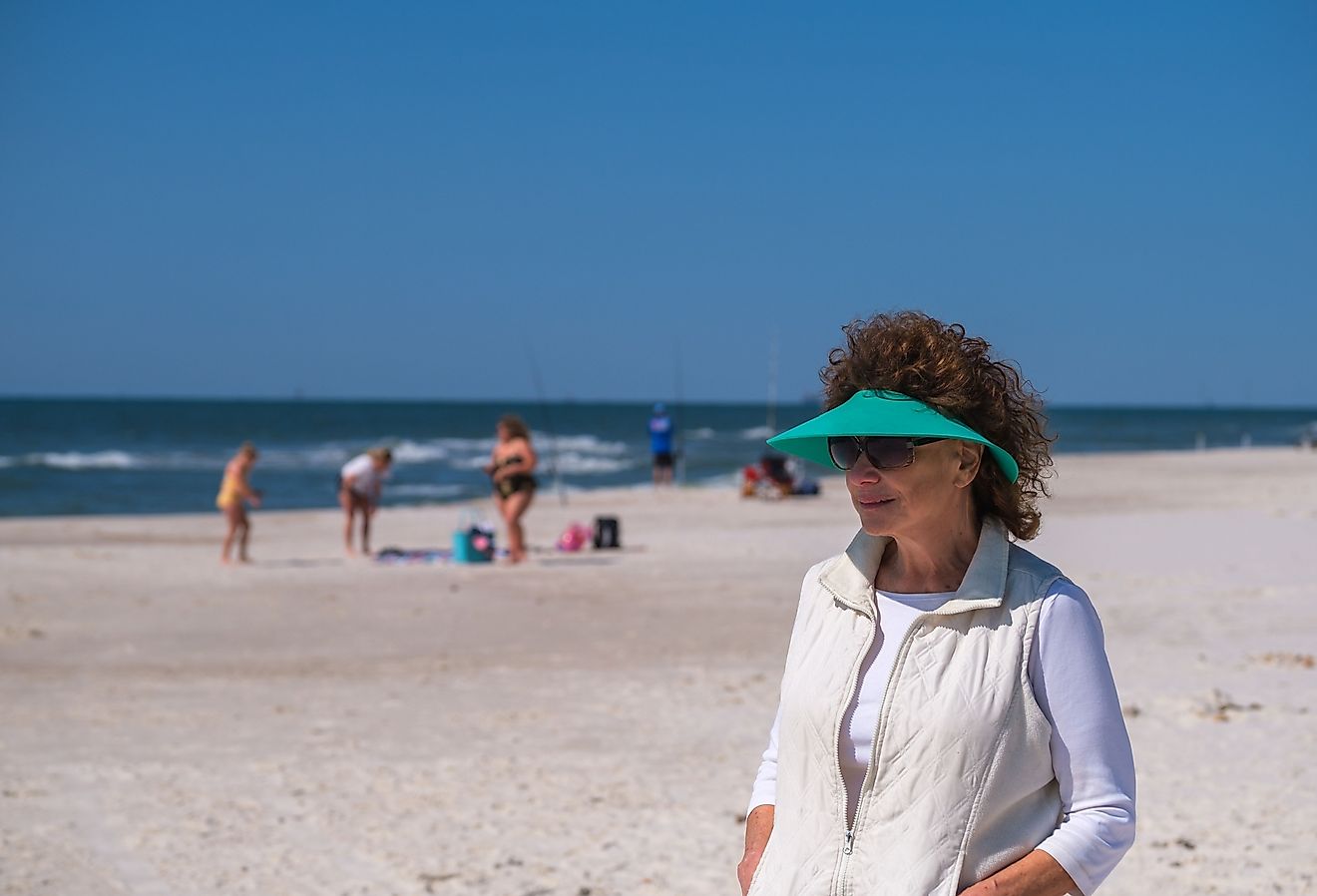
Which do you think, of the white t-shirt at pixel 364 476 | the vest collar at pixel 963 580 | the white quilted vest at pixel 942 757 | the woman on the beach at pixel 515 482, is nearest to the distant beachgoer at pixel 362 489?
the white t-shirt at pixel 364 476

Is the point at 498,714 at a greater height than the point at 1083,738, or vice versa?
the point at 1083,738

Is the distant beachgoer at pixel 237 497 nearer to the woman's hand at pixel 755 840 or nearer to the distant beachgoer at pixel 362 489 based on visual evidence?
the distant beachgoer at pixel 362 489

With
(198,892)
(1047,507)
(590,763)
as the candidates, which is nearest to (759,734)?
(590,763)

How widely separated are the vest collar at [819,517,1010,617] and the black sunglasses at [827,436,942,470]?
0.14 m

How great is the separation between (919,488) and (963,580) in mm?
171

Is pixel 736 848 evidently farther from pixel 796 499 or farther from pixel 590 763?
pixel 796 499

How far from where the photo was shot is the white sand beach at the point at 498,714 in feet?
16.5

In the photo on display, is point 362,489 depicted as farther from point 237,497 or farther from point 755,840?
point 755,840

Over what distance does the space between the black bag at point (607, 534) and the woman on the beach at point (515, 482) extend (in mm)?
1329

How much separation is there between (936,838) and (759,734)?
480 centimetres

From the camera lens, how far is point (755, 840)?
97.7 inches

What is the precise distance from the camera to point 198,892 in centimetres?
477

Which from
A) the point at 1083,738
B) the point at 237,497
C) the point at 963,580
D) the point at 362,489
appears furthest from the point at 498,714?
the point at 362,489

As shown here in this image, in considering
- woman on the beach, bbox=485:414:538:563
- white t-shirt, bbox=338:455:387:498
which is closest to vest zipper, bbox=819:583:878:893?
woman on the beach, bbox=485:414:538:563
